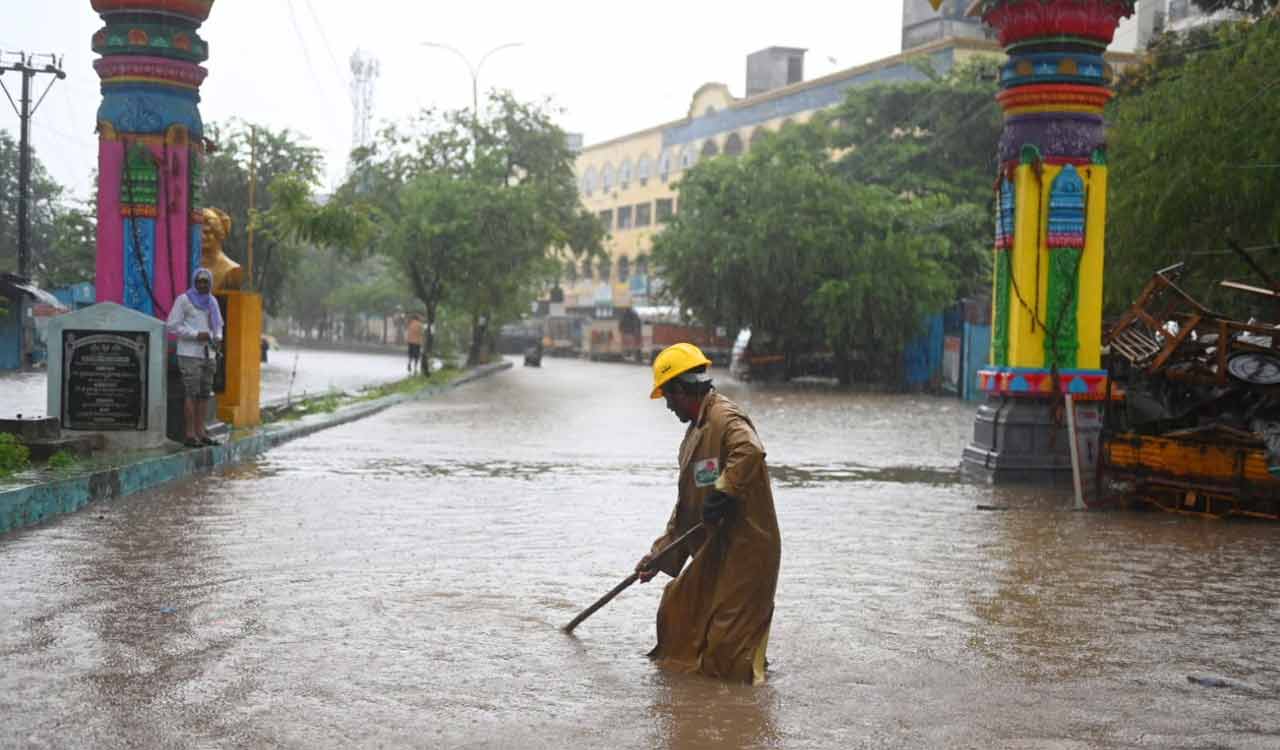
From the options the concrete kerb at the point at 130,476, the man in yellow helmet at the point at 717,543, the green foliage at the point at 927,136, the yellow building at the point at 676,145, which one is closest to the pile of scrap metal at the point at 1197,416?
the man in yellow helmet at the point at 717,543

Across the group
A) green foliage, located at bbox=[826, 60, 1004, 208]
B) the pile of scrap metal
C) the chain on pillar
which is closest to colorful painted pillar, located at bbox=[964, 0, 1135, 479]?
the chain on pillar

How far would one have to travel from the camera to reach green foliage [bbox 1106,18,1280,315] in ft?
56.3

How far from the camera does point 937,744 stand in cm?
514

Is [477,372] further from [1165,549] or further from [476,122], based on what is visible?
[1165,549]

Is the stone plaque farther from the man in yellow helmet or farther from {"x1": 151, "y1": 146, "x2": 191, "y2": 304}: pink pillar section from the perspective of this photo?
the man in yellow helmet

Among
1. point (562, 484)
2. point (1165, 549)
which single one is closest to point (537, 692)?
point (1165, 549)

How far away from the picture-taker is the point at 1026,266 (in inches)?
560

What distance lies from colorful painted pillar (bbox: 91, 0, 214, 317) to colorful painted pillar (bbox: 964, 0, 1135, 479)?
25.5 ft

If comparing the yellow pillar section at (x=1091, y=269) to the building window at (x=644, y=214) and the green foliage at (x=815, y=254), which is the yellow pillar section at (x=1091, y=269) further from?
the building window at (x=644, y=214)

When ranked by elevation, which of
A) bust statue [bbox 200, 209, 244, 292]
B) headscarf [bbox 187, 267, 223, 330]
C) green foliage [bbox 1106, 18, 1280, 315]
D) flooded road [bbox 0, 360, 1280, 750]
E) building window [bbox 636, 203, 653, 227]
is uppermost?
building window [bbox 636, 203, 653, 227]

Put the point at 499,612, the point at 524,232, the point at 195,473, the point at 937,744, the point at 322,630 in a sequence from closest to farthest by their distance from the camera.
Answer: the point at 937,744
the point at 322,630
the point at 499,612
the point at 195,473
the point at 524,232

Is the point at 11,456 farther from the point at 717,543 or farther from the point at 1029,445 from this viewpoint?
the point at 1029,445

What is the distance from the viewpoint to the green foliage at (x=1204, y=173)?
1717 centimetres

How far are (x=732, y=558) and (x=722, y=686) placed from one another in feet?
1.63
